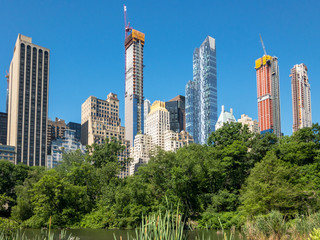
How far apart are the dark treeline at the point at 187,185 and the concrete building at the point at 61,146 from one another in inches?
4361

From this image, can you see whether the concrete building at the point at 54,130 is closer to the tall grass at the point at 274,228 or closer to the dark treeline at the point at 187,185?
the dark treeline at the point at 187,185

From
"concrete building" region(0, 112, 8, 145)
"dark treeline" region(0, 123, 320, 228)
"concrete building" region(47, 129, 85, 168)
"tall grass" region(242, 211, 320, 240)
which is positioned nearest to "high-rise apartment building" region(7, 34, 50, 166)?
"concrete building" region(47, 129, 85, 168)

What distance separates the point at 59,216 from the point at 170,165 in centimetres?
1609

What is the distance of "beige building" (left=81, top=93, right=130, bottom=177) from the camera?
180250mm

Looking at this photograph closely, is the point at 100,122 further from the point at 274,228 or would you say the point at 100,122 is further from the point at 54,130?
the point at 274,228

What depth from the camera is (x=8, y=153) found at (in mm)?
147000

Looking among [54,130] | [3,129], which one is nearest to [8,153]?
[54,130]

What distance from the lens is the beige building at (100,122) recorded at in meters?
180

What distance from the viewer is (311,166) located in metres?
45.0

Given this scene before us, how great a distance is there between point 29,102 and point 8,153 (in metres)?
25.9

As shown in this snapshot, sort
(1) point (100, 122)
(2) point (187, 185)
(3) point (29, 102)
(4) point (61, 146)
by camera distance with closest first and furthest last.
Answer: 1. (2) point (187, 185)
2. (3) point (29, 102)
3. (4) point (61, 146)
4. (1) point (100, 122)

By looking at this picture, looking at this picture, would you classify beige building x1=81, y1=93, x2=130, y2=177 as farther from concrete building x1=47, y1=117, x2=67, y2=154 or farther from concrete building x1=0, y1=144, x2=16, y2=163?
concrete building x1=0, y1=144, x2=16, y2=163

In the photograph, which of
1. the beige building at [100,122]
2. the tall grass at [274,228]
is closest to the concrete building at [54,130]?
the beige building at [100,122]

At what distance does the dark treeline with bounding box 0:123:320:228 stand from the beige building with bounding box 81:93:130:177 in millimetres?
123227
